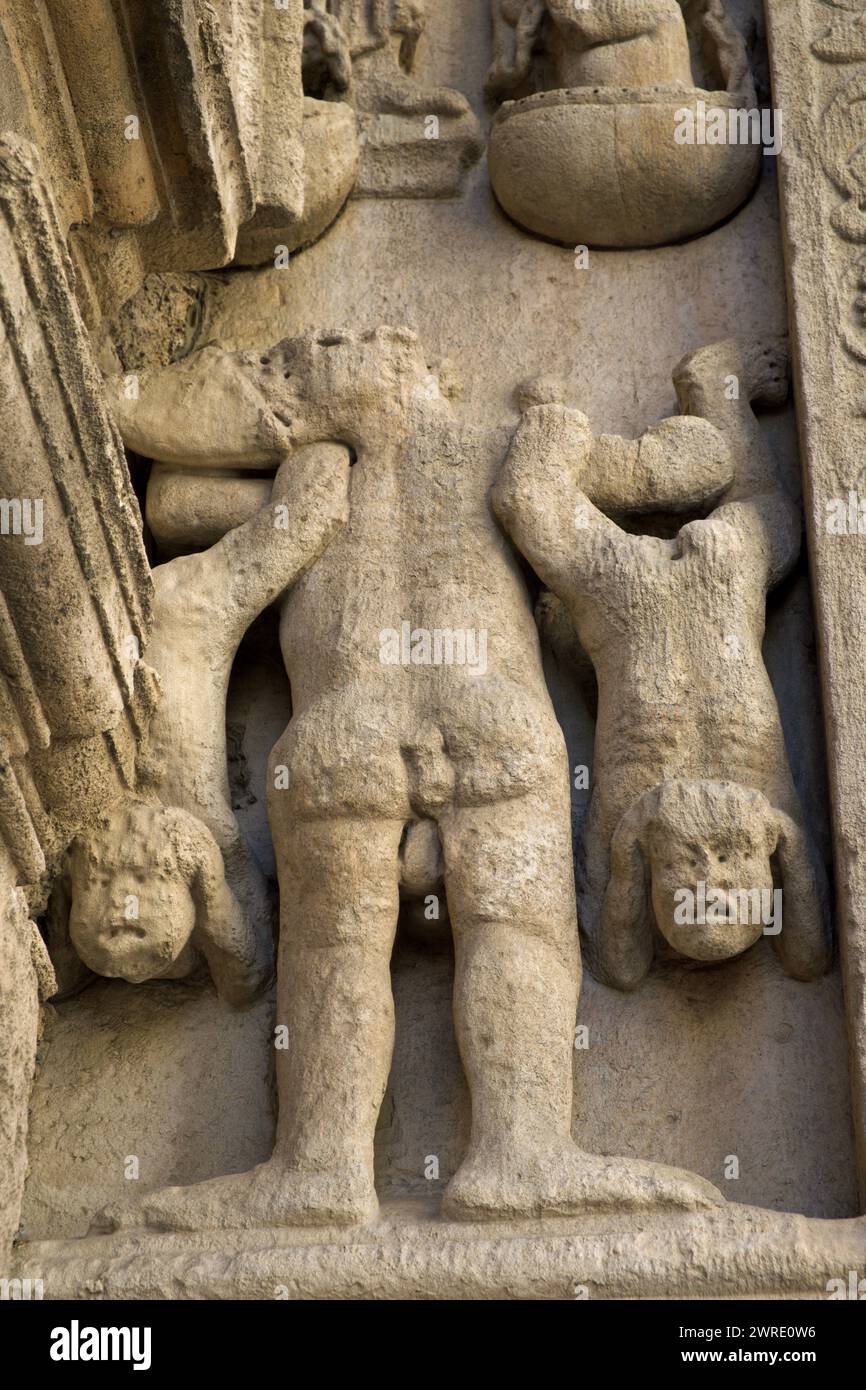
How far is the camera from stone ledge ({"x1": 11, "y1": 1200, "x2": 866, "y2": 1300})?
3.44 m

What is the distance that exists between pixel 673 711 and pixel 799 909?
456 mm

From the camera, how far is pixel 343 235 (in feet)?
16.0

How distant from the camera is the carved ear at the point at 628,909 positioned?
3.92m

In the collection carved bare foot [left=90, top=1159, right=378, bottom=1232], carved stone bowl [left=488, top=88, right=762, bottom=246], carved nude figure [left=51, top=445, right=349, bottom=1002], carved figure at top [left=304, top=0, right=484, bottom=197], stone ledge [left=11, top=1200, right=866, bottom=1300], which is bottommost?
stone ledge [left=11, top=1200, right=866, bottom=1300]

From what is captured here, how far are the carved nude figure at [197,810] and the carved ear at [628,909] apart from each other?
69 cm

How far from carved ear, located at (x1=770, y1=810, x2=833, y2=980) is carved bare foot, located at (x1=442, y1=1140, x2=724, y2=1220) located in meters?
0.51

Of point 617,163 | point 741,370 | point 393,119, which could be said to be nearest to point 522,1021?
point 741,370

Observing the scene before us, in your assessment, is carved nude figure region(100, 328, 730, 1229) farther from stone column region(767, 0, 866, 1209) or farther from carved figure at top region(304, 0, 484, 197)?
carved figure at top region(304, 0, 484, 197)

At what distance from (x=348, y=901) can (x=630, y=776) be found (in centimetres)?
61

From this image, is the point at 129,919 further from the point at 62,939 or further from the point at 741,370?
the point at 741,370

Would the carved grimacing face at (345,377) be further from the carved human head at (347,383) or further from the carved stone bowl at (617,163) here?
the carved stone bowl at (617,163)

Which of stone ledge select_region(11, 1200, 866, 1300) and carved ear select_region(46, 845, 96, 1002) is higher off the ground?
carved ear select_region(46, 845, 96, 1002)

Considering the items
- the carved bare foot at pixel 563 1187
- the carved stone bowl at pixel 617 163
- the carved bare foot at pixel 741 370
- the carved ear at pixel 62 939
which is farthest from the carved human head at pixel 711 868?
the carved stone bowl at pixel 617 163

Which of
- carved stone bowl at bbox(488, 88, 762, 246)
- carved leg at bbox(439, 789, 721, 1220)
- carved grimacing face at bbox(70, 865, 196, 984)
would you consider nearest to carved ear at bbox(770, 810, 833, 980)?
carved leg at bbox(439, 789, 721, 1220)
